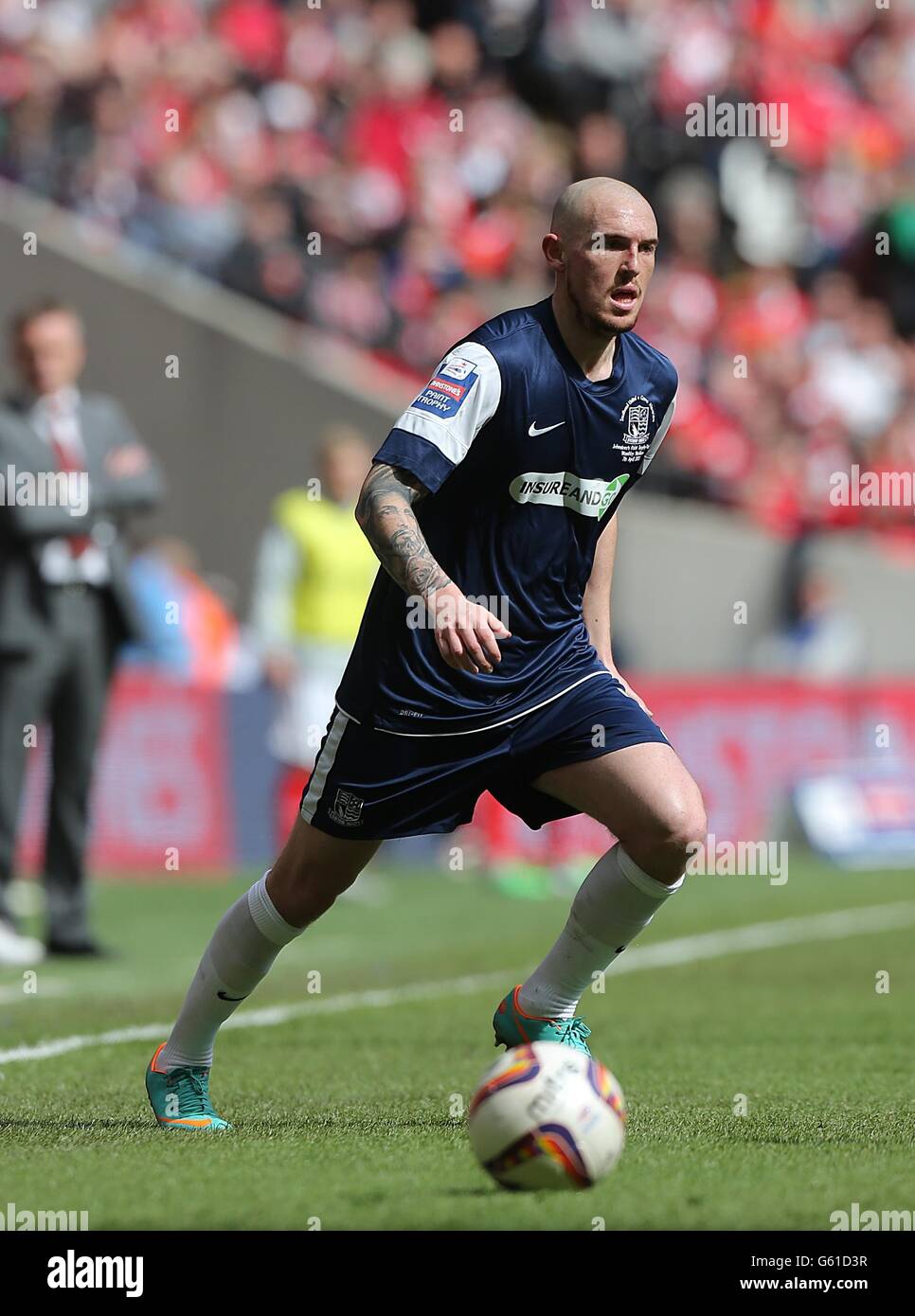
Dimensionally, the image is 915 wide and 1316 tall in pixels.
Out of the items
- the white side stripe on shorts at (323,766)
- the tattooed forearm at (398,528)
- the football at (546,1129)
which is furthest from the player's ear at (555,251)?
the football at (546,1129)

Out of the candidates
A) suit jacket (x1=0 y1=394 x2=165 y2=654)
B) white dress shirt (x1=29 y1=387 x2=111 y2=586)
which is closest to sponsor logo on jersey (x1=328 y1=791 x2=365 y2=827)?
suit jacket (x1=0 y1=394 x2=165 y2=654)

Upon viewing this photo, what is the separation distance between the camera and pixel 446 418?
530 cm

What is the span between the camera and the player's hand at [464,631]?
5000mm

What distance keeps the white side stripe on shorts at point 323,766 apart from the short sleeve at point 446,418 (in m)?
0.75

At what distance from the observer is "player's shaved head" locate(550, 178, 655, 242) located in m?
5.43

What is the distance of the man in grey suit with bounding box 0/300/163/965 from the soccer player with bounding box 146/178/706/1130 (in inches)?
179

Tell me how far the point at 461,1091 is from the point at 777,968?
386cm

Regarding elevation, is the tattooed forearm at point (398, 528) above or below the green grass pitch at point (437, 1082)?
above

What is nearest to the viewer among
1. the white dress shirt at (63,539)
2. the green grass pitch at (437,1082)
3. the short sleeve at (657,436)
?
the green grass pitch at (437,1082)

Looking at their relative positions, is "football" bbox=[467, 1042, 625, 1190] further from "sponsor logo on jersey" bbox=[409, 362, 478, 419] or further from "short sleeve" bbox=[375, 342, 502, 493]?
"sponsor logo on jersey" bbox=[409, 362, 478, 419]

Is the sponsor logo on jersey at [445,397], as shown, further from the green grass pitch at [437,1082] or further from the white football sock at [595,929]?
the green grass pitch at [437,1082]

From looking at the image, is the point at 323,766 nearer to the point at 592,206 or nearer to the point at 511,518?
the point at 511,518

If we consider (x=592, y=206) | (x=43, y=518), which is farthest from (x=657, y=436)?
(x=43, y=518)

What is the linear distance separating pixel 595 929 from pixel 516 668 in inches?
29.1
